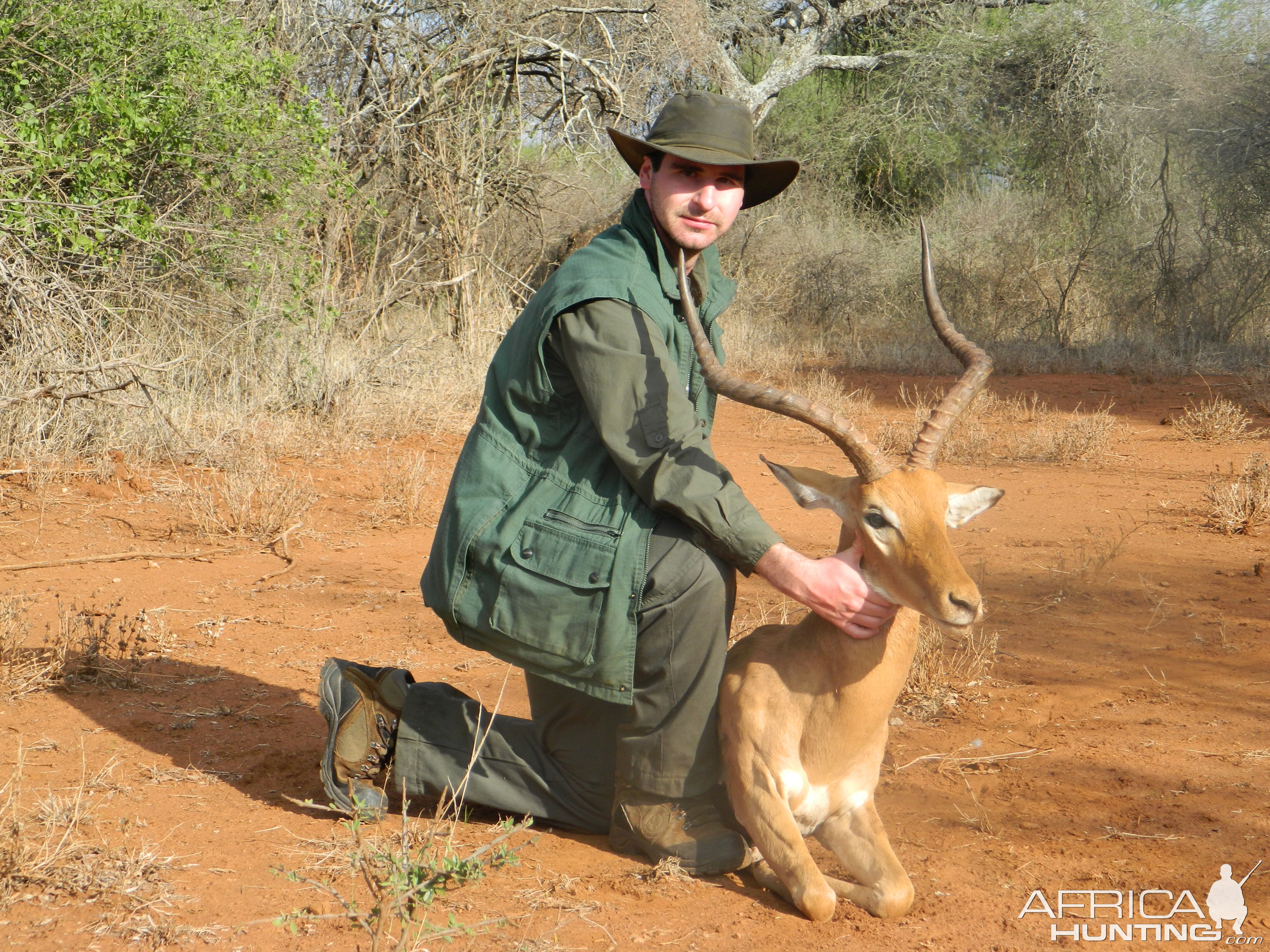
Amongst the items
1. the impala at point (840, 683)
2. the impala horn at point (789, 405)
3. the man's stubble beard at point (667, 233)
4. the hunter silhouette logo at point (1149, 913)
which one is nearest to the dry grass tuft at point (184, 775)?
the impala at point (840, 683)

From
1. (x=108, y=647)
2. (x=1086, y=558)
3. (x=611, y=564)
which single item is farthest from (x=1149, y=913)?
(x=108, y=647)

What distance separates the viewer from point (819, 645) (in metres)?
3.13

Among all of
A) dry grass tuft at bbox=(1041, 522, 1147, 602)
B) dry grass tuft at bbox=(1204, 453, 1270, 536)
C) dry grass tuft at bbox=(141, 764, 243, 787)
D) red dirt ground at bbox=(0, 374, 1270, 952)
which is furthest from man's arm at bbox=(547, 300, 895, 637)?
A: dry grass tuft at bbox=(1204, 453, 1270, 536)

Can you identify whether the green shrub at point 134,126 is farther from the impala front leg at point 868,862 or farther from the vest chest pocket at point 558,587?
the impala front leg at point 868,862

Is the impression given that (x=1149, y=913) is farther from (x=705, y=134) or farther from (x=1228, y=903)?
(x=705, y=134)

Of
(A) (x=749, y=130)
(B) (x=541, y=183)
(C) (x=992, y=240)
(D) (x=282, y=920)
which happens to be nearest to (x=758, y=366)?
(B) (x=541, y=183)

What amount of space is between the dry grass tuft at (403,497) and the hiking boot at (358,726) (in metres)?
3.74

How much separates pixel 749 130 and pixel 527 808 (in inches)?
84.9

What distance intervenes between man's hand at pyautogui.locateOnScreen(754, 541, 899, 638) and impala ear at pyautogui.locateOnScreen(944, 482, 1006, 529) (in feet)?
1.23

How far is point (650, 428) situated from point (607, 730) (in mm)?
987

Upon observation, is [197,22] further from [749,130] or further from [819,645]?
[819,645]

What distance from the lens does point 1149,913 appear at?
114 inches

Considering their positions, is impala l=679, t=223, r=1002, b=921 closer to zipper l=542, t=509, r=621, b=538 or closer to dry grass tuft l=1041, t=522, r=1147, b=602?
zipper l=542, t=509, r=621, b=538

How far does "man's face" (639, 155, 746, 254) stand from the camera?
10.5 ft
